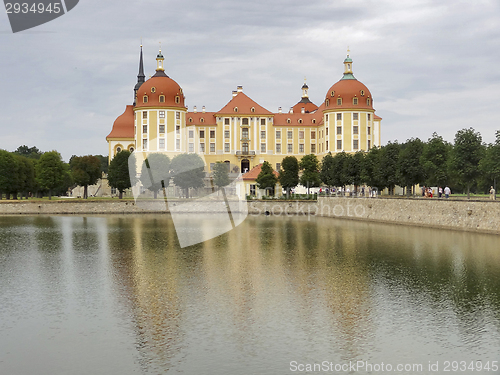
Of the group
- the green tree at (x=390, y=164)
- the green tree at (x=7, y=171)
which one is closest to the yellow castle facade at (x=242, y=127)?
the green tree at (x=7, y=171)

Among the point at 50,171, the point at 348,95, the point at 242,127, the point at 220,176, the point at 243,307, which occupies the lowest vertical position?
the point at 243,307

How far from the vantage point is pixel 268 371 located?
1403 centimetres

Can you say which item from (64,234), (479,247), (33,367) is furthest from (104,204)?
(33,367)

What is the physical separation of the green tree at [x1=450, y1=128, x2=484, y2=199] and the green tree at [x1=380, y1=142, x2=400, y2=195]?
12987 millimetres

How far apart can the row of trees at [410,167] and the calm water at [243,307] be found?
15434 millimetres

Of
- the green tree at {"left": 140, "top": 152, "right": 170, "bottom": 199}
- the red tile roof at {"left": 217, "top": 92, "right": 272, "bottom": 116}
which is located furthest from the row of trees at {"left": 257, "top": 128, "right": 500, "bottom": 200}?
the red tile roof at {"left": 217, "top": 92, "right": 272, "bottom": 116}

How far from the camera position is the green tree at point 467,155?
51.0m

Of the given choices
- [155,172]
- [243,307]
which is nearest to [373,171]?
[155,172]

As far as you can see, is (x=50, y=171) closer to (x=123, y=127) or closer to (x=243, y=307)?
(x=123, y=127)

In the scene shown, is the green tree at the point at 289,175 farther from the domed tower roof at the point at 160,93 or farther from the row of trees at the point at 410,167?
the domed tower roof at the point at 160,93

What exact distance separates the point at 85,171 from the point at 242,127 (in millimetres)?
30261

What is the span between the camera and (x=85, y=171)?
10138 centimetres

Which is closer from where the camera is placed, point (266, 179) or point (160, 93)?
point (266, 179)

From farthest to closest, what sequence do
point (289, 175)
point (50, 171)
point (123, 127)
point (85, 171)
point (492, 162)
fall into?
point (123, 127) → point (85, 171) → point (50, 171) → point (289, 175) → point (492, 162)
